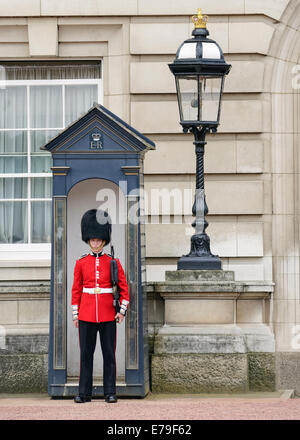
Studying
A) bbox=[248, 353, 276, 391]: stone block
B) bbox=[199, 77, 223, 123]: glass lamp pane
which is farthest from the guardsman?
bbox=[248, 353, 276, 391]: stone block

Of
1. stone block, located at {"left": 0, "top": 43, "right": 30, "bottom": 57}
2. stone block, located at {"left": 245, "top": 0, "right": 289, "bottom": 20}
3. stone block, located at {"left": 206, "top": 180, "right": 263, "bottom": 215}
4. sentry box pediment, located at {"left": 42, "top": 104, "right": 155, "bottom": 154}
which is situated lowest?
stone block, located at {"left": 206, "top": 180, "right": 263, "bottom": 215}

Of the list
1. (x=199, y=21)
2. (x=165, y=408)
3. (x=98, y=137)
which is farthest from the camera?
(x=199, y=21)

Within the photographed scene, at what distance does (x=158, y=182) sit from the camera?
1297cm

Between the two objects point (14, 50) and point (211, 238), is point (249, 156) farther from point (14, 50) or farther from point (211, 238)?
point (14, 50)

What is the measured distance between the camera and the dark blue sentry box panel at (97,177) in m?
11.2

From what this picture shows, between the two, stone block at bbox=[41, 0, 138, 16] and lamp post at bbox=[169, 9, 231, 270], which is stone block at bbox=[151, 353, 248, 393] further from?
stone block at bbox=[41, 0, 138, 16]

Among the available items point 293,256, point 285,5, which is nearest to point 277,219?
point 293,256

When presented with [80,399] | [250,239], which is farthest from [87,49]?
[80,399]

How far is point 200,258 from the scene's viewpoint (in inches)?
465

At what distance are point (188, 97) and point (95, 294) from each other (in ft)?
6.96

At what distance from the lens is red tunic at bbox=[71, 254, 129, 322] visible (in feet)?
36.2

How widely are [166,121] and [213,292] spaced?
85.7 inches

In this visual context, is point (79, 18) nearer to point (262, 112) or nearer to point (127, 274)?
point (262, 112)

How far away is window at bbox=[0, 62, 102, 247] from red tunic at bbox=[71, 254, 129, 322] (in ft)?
7.69
